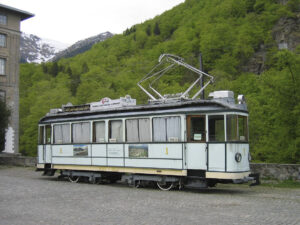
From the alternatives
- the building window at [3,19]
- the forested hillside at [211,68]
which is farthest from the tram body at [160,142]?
the building window at [3,19]

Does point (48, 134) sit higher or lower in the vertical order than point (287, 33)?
lower

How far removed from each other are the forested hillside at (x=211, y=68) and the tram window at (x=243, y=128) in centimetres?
403

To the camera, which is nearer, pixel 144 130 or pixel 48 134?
pixel 144 130

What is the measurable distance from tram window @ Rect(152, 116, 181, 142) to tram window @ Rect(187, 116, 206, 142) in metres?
0.42

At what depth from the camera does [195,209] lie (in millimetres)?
9727

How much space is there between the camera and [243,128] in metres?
13.5

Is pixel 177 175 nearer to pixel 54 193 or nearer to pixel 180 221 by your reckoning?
pixel 54 193

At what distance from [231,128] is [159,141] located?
276 cm

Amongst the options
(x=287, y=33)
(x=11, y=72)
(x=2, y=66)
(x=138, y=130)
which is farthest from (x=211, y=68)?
(x=138, y=130)

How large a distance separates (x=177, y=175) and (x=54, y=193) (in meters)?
4.20

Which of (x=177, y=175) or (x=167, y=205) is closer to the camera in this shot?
(x=167, y=205)

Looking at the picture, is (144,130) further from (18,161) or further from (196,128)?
(18,161)

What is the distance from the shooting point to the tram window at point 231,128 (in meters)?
12.8

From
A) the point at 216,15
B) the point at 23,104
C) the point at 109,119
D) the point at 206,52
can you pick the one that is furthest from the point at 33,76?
the point at 109,119
